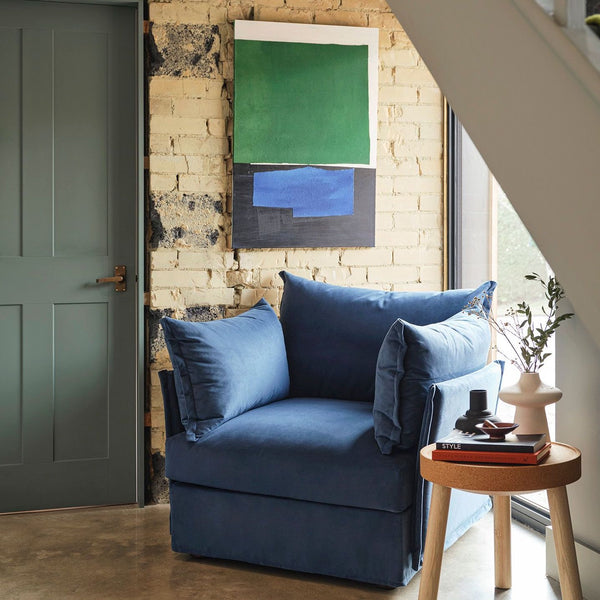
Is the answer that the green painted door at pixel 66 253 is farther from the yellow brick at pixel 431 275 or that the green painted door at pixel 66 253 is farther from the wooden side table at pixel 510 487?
the wooden side table at pixel 510 487

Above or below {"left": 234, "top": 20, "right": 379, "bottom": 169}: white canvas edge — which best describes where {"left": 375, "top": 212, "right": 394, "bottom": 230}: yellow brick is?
below

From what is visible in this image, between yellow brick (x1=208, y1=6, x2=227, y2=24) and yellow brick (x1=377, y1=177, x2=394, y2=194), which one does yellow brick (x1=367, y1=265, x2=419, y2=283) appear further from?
yellow brick (x1=208, y1=6, x2=227, y2=24)

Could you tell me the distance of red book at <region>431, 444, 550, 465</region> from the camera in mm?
1899

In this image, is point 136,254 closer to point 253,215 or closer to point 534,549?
point 253,215

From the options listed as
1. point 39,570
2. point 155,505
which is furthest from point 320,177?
point 39,570

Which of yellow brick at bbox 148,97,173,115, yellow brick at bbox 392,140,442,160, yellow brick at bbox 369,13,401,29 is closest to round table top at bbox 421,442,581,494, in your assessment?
yellow brick at bbox 392,140,442,160

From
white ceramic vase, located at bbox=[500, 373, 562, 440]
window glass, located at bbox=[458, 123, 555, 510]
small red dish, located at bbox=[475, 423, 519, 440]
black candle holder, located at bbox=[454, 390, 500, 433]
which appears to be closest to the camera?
small red dish, located at bbox=[475, 423, 519, 440]

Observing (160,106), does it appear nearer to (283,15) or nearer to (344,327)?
(283,15)

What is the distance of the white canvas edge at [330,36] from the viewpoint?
10.9 feet

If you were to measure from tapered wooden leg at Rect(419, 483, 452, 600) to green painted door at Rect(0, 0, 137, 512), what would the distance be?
1740mm

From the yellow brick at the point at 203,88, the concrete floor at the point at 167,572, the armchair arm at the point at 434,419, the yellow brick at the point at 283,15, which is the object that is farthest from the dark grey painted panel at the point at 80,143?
the armchair arm at the point at 434,419

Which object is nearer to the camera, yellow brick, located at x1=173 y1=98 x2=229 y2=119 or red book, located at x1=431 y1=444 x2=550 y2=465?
red book, located at x1=431 y1=444 x2=550 y2=465

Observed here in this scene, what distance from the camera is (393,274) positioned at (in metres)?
3.54

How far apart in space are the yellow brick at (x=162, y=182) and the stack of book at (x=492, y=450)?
6.00ft
